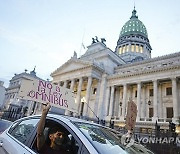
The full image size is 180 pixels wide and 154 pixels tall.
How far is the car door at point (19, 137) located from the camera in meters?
3.17

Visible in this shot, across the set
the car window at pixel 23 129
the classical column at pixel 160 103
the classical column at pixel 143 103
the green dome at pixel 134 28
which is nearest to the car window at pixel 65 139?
the car window at pixel 23 129

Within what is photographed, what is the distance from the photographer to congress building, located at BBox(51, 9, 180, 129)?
3084cm

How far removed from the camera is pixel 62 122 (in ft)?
10.0

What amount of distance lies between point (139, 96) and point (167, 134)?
22634 mm

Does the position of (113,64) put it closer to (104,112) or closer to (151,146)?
(104,112)

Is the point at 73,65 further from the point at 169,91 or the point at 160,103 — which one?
the point at 169,91

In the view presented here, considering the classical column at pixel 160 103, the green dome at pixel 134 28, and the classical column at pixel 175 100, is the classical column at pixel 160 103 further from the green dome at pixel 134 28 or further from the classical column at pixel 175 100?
the green dome at pixel 134 28

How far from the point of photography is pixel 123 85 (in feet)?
119

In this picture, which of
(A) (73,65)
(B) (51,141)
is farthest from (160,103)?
(B) (51,141)

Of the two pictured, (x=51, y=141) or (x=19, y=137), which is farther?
(x=19, y=137)

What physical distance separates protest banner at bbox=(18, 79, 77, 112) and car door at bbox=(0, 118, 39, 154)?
158 centimetres

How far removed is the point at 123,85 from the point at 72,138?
33593mm

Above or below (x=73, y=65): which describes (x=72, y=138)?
below

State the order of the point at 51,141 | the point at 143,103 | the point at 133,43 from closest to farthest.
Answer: the point at 51,141 → the point at 143,103 → the point at 133,43
